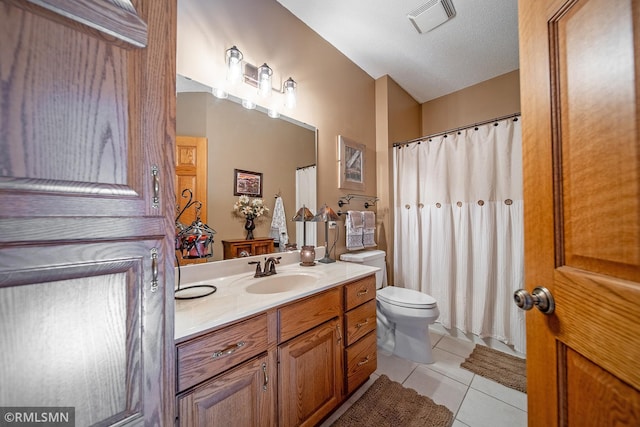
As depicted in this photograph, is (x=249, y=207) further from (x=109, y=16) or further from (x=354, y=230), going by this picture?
(x=109, y=16)

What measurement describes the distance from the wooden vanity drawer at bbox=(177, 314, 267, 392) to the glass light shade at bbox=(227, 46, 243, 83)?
1.28 metres

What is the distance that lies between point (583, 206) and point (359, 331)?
1.20 m

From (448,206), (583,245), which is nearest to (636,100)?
(583,245)

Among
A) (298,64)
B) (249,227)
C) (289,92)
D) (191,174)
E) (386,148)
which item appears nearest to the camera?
(191,174)

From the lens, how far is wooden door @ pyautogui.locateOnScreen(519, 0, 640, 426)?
1.41 ft

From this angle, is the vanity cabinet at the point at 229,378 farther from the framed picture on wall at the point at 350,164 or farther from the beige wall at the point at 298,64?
the framed picture on wall at the point at 350,164

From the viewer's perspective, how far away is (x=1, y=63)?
404 mm

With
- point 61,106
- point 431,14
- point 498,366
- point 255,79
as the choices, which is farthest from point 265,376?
point 431,14

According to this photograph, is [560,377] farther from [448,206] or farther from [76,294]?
[448,206]

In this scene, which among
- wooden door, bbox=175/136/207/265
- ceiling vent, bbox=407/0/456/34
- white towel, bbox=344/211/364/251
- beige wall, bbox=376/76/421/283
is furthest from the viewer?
beige wall, bbox=376/76/421/283

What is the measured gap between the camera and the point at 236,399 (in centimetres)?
84

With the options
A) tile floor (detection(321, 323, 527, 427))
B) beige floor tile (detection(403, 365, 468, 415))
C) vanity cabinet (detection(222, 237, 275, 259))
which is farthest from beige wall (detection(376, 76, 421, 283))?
vanity cabinet (detection(222, 237, 275, 259))

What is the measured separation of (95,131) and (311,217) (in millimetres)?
1289

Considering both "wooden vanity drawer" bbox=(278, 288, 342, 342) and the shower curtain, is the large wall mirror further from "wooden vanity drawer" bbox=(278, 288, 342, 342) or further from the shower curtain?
the shower curtain
